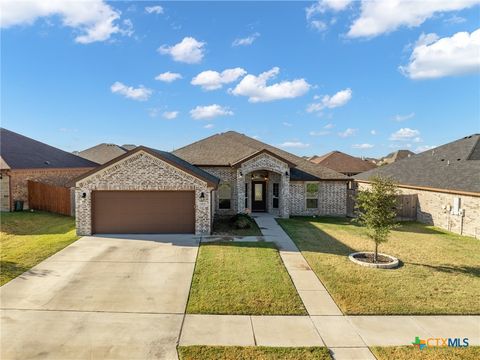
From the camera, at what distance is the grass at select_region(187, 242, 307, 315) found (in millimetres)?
7871

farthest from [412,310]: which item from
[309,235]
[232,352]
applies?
[309,235]

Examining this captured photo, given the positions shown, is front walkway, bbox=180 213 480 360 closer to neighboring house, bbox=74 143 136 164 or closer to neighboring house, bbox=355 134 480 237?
neighboring house, bbox=355 134 480 237

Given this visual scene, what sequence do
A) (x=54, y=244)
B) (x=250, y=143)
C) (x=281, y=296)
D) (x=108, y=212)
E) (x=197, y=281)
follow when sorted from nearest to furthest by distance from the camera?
(x=281, y=296)
(x=197, y=281)
(x=54, y=244)
(x=108, y=212)
(x=250, y=143)

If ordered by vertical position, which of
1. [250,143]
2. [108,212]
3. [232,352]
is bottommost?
[232,352]

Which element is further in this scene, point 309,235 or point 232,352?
point 309,235

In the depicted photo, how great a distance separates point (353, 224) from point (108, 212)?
13843mm

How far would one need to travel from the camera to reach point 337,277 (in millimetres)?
10055

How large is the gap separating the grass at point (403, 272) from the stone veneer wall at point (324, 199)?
4639 mm

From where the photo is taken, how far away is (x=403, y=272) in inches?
420

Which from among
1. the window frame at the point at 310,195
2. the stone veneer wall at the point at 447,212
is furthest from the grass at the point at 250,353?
the window frame at the point at 310,195

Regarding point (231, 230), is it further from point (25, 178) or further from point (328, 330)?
point (25, 178)

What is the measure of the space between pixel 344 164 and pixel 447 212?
27786 mm

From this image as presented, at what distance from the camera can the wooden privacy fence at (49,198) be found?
20062 mm

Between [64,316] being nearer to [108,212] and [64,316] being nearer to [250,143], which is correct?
[108,212]
